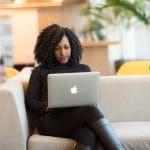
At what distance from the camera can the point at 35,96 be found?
302cm

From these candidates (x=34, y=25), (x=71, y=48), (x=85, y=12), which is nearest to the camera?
(x=71, y=48)

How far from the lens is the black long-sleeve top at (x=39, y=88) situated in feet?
9.73

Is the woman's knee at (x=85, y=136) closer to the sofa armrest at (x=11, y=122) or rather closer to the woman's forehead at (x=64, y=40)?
the sofa armrest at (x=11, y=122)

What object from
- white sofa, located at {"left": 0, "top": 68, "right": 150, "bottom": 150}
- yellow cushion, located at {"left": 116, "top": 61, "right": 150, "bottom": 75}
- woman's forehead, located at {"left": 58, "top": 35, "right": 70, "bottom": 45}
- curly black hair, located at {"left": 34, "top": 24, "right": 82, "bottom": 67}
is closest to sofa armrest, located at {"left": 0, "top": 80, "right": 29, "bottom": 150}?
white sofa, located at {"left": 0, "top": 68, "right": 150, "bottom": 150}

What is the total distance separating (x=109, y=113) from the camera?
3.37 m

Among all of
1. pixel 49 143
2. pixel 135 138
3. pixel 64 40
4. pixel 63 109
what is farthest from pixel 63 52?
pixel 135 138

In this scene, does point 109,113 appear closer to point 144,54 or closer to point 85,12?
point 85,12

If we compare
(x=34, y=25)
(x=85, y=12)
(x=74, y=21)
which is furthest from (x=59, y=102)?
(x=34, y=25)

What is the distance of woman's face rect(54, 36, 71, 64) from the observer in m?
3.20

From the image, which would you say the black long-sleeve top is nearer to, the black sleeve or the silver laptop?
the black sleeve

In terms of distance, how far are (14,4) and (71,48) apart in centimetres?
440

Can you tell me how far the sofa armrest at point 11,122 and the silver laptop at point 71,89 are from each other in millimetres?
235

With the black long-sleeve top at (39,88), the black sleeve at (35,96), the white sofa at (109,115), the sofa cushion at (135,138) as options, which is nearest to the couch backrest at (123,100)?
the white sofa at (109,115)

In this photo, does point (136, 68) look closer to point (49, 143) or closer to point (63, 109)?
point (63, 109)
